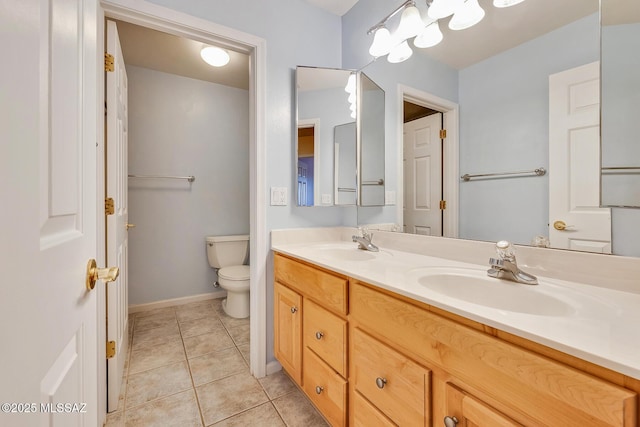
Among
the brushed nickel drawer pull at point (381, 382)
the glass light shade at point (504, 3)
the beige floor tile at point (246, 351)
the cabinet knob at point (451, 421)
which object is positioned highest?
the glass light shade at point (504, 3)

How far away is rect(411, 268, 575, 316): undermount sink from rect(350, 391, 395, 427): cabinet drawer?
444mm

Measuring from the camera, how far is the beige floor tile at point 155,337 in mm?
1990

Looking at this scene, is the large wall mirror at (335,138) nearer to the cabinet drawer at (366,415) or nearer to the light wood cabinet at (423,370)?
the light wood cabinet at (423,370)

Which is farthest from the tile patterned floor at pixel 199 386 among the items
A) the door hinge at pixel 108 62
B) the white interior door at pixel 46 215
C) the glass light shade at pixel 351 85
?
the glass light shade at pixel 351 85

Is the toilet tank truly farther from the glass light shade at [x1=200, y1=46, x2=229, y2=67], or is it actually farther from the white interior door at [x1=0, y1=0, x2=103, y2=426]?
the white interior door at [x1=0, y1=0, x2=103, y2=426]

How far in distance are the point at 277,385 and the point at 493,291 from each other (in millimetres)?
1291

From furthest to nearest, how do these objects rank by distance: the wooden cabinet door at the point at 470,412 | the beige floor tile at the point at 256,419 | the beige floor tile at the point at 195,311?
the beige floor tile at the point at 195,311, the beige floor tile at the point at 256,419, the wooden cabinet door at the point at 470,412

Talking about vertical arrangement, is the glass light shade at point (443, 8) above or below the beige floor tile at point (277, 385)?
above

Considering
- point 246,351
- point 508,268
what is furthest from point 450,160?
point 246,351

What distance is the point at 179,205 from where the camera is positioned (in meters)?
2.76

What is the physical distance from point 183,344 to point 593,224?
2397mm

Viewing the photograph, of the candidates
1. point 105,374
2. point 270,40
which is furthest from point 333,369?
point 270,40

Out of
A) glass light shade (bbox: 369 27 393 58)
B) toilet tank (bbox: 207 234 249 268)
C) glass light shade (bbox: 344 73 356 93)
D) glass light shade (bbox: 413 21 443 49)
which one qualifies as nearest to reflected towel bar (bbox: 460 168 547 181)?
glass light shade (bbox: 413 21 443 49)

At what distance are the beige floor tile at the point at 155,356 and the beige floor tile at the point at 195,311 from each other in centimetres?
47
